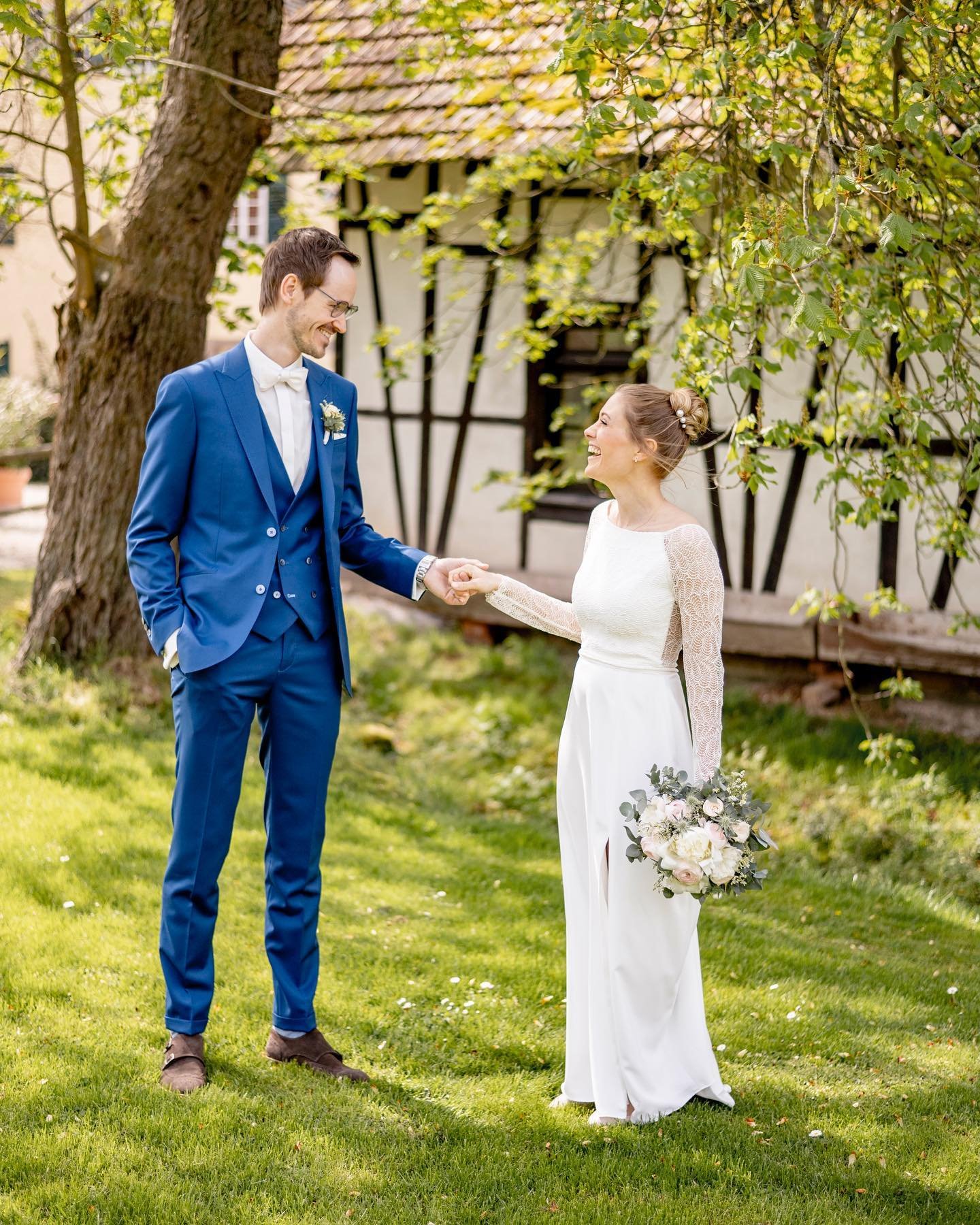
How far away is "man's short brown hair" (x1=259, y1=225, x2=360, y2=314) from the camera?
3.31 meters

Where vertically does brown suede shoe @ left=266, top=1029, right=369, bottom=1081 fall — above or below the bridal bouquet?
below

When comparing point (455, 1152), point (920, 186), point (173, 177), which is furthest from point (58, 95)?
point (455, 1152)

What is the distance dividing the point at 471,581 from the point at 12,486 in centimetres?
1306

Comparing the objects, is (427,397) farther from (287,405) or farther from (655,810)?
(655,810)

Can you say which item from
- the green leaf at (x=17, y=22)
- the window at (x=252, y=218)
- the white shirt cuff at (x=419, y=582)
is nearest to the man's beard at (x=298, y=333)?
the white shirt cuff at (x=419, y=582)

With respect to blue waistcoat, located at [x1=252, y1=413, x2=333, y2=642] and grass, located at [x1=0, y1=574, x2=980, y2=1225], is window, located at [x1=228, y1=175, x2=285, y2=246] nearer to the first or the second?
grass, located at [x1=0, y1=574, x2=980, y2=1225]

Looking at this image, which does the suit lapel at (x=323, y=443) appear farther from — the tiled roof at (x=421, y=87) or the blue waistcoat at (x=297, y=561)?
the tiled roof at (x=421, y=87)

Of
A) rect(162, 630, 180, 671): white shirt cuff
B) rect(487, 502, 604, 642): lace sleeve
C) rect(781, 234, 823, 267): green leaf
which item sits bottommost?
rect(162, 630, 180, 671): white shirt cuff

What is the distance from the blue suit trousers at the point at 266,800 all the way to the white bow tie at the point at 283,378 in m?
0.66

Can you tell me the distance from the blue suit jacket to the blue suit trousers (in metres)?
0.11

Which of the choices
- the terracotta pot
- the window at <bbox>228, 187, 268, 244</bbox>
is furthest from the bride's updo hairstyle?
the window at <bbox>228, 187, 268, 244</bbox>

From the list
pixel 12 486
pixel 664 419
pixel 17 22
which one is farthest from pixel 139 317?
pixel 12 486

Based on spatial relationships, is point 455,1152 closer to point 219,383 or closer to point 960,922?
point 219,383

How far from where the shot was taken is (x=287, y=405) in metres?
3.47
